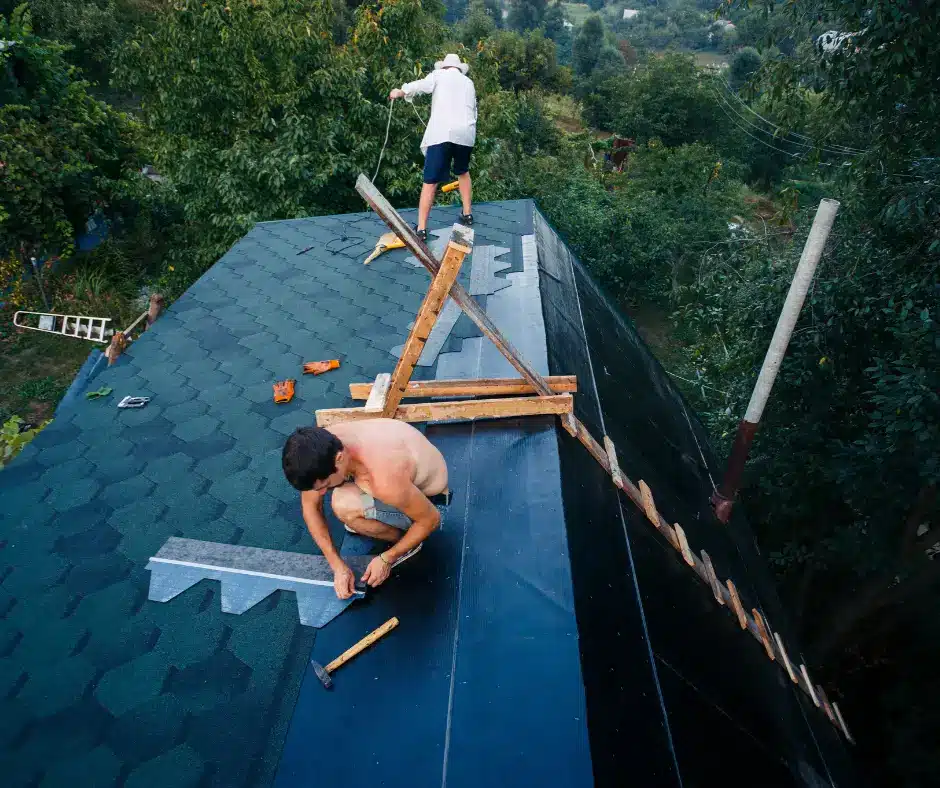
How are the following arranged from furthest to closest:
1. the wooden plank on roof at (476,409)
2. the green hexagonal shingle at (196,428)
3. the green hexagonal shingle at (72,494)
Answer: the green hexagonal shingle at (196,428) → the green hexagonal shingle at (72,494) → the wooden plank on roof at (476,409)

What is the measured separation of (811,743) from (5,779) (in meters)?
4.95

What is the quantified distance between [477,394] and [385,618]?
1624 mm

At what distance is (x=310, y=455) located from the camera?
2617mm

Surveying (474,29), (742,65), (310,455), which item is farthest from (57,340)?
(742,65)

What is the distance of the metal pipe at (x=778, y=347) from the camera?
4383 mm

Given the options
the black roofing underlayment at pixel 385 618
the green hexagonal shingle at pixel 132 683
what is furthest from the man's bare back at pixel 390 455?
the green hexagonal shingle at pixel 132 683

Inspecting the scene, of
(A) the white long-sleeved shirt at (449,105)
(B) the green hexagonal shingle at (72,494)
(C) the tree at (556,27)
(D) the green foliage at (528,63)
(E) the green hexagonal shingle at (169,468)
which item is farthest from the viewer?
(C) the tree at (556,27)

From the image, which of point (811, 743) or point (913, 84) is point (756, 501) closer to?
point (811, 743)

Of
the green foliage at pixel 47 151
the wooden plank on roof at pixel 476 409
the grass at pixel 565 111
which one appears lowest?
the grass at pixel 565 111

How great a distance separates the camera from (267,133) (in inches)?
494

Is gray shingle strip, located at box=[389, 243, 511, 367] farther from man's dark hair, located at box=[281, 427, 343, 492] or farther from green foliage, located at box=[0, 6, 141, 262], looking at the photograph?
green foliage, located at box=[0, 6, 141, 262]

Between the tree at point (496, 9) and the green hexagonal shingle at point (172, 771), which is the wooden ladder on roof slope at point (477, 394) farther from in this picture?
the tree at point (496, 9)

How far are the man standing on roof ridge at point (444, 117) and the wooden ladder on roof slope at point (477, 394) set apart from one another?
213 centimetres

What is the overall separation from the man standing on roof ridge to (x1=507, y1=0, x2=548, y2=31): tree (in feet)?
198
